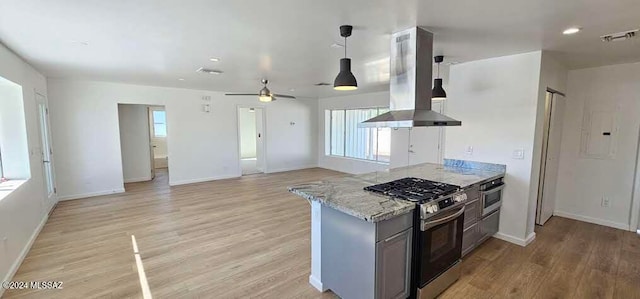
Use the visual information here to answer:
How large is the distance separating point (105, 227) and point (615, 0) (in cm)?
600

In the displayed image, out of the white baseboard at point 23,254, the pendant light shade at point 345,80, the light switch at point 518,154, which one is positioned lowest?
the white baseboard at point 23,254

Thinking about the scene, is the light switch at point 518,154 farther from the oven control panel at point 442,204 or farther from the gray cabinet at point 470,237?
the oven control panel at point 442,204

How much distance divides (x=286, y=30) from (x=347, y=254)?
6.88 feet

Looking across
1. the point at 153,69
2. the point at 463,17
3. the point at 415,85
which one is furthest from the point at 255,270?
the point at 153,69

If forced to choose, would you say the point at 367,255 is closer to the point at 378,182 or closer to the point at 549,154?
the point at 378,182

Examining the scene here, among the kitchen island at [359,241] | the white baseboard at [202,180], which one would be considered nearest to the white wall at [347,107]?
the white baseboard at [202,180]

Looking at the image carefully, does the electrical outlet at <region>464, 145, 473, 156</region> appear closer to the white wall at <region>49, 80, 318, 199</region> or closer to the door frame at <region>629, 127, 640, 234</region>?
the door frame at <region>629, 127, 640, 234</region>

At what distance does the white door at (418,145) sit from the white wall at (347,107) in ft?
2.27

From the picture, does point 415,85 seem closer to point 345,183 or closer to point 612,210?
point 345,183

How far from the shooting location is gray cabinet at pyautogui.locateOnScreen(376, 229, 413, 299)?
2037 mm

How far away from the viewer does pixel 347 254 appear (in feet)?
7.30

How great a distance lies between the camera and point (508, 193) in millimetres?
3564

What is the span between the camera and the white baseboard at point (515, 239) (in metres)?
3.44

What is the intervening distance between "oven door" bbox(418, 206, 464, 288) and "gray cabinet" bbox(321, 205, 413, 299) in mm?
112
